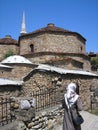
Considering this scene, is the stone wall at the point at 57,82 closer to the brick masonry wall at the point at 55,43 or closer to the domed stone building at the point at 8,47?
the brick masonry wall at the point at 55,43

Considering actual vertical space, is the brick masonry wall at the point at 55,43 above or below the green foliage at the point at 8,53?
above

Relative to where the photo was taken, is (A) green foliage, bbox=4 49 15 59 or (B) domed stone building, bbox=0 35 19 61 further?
(B) domed stone building, bbox=0 35 19 61

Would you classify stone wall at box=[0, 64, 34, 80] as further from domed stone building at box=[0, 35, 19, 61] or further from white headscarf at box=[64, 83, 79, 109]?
white headscarf at box=[64, 83, 79, 109]

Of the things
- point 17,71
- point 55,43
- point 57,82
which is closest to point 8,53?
point 55,43

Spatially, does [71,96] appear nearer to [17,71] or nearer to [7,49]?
[17,71]

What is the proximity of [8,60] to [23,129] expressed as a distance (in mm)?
15004

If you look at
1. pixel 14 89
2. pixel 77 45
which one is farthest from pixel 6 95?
pixel 77 45

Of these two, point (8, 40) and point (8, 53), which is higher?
point (8, 40)

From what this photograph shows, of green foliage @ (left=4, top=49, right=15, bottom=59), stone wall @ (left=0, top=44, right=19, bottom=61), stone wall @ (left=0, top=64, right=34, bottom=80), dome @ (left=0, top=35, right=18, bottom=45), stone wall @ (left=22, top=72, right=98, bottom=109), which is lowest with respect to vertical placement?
stone wall @ (left=22, top=72, right=98, bottom=109)

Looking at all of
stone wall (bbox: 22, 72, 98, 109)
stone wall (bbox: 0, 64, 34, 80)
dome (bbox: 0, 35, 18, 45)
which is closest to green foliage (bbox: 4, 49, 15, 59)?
dome (bbox: 0, 35, 18, 45)

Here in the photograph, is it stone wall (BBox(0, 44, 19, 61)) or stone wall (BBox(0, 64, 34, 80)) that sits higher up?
stone wall (BBox(0, 44, 19, 61))

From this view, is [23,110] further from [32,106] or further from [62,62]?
[62,62]

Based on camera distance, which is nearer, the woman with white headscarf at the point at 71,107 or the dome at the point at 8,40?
the woman with white headscarf at the point at 71,107

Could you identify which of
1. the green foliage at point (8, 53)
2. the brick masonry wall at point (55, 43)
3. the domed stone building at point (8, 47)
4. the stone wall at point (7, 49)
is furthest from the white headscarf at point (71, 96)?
the stone wall at point (7, 49)
